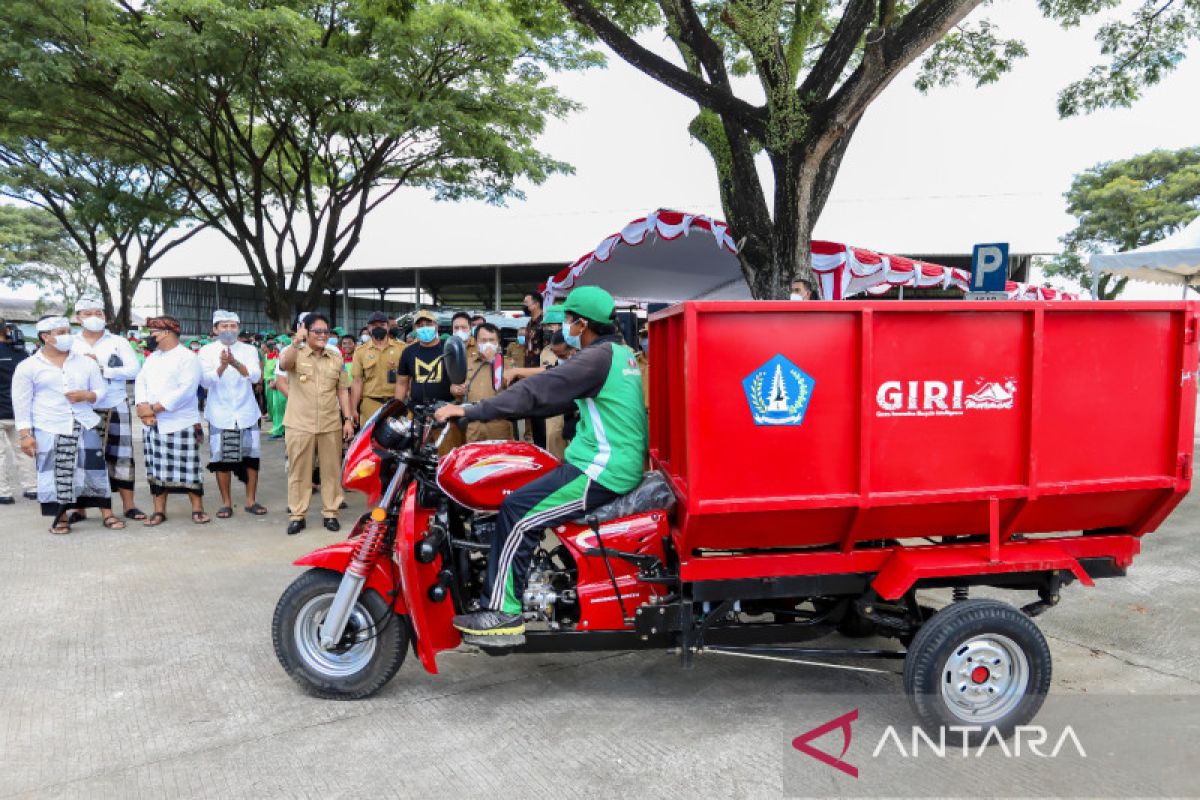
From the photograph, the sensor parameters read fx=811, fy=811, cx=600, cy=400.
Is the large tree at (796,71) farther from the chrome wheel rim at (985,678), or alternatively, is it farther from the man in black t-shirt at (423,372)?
the chrome wheel rim at (985,678)

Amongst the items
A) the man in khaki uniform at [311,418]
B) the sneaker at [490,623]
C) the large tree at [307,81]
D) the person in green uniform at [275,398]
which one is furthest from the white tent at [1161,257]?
the person in green uniform at [275,398]

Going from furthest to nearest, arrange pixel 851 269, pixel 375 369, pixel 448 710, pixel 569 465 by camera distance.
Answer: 1. pixel 851 269
2. pixel 375 369
3. pixel 448 710
4. pixel 569 465

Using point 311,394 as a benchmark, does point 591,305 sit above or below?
above

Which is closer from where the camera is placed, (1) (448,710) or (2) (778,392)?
(2) (778,392)

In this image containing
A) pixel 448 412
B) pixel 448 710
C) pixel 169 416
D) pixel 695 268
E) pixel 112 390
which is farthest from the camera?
pixel 695 268

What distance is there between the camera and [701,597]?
128 inches

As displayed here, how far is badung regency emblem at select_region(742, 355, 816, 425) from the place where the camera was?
2.93m

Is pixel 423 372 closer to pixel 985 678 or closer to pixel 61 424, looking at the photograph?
pixel 61 424

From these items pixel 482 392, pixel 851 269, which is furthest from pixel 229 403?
pixel 851 269

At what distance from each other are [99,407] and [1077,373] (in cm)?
740

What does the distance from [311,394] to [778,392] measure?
500cm

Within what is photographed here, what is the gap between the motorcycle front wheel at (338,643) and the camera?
3572mm

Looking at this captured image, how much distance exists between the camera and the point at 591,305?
3555mm

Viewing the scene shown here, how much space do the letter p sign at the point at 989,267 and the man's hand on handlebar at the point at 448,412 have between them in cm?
462
